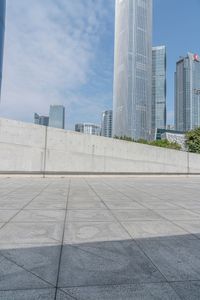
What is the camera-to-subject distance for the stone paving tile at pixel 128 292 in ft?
10.3

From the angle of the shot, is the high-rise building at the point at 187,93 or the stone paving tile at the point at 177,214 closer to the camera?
the stone paving tile at the point at 177,214

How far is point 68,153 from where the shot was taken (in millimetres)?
26094

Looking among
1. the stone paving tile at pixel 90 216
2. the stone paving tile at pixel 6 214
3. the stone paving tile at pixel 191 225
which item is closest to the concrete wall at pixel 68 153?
the stone paving tile at pixel 6 214

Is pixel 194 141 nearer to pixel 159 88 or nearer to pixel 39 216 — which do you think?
pixel 39 216

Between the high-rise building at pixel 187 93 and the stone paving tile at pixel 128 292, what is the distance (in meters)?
146

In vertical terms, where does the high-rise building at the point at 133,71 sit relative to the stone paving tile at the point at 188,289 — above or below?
above

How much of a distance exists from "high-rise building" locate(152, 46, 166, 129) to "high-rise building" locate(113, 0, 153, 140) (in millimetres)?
25865

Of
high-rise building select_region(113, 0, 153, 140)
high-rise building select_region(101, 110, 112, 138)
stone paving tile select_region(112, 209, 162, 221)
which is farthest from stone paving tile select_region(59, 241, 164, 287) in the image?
high-rise building select_region(101, 110, 112, 138)

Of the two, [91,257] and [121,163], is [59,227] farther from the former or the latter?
[121,163]

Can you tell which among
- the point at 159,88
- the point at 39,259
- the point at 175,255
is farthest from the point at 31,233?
the point at 159,88

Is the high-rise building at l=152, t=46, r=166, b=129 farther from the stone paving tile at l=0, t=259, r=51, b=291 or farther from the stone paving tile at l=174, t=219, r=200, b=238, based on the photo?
the stone paving tile at l=0, t=259, r=51, b=291

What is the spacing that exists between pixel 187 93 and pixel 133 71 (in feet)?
105

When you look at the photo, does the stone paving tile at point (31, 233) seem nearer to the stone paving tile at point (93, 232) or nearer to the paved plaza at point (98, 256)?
the paved plaza at point (98, 256)

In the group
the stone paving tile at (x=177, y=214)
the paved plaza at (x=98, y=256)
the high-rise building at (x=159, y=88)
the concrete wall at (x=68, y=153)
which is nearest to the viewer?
the paved plaza at (x=98, y=256)
